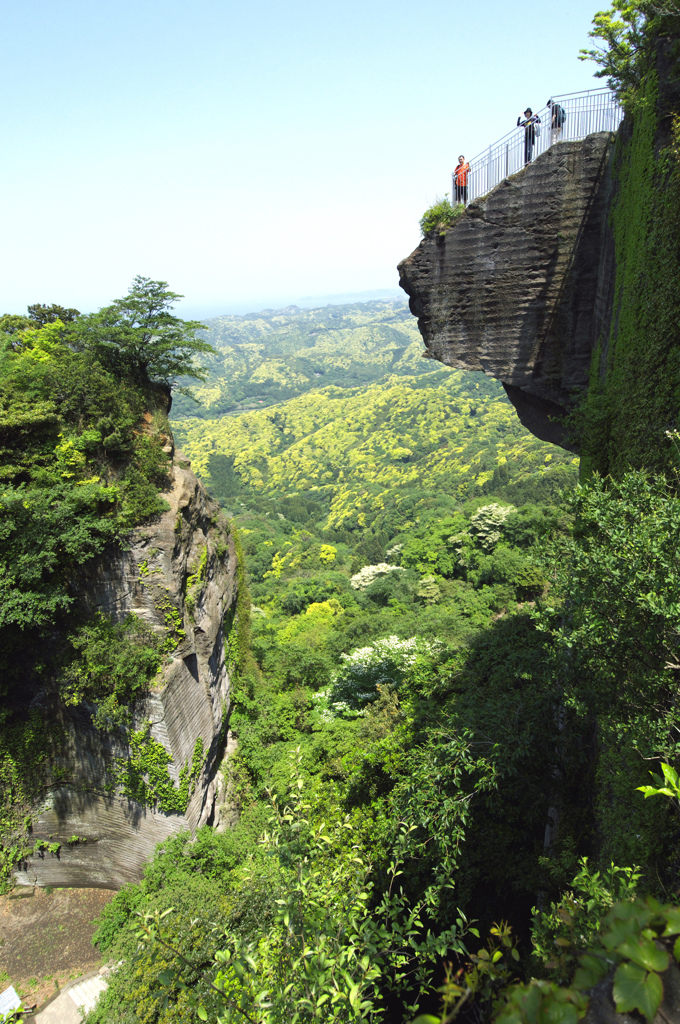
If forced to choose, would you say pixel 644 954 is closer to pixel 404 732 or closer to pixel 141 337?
pixel 404 732

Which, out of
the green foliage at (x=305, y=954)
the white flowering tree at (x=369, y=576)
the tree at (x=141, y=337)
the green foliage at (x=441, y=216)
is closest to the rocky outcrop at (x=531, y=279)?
the green foliage at (x=441, y=216)

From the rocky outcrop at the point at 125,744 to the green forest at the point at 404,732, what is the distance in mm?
373

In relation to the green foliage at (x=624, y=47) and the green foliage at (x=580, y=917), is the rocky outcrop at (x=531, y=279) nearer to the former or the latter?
the green foliage at (x=624, y=47)

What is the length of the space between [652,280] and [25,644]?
14699 mm

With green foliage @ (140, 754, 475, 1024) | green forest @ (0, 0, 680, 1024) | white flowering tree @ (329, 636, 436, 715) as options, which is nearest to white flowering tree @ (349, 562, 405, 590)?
green forest @ (0, 0, 680, 1024)

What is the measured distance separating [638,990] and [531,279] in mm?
14704

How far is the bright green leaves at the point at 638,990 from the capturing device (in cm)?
139

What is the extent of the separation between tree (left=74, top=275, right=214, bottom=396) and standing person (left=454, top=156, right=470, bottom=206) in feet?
25.7

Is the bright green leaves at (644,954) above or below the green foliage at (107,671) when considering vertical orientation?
above

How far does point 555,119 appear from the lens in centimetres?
1221

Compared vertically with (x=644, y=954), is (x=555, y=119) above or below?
above

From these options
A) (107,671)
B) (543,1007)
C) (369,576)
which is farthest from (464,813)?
(369,576)

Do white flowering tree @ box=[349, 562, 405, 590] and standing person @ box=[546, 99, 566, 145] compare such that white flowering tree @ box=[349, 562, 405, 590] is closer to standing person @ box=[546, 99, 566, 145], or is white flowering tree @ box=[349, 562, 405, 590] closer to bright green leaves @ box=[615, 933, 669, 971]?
standing person @ box=[546, 99, 566, 145]

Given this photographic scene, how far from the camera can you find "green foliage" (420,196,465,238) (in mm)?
13641
